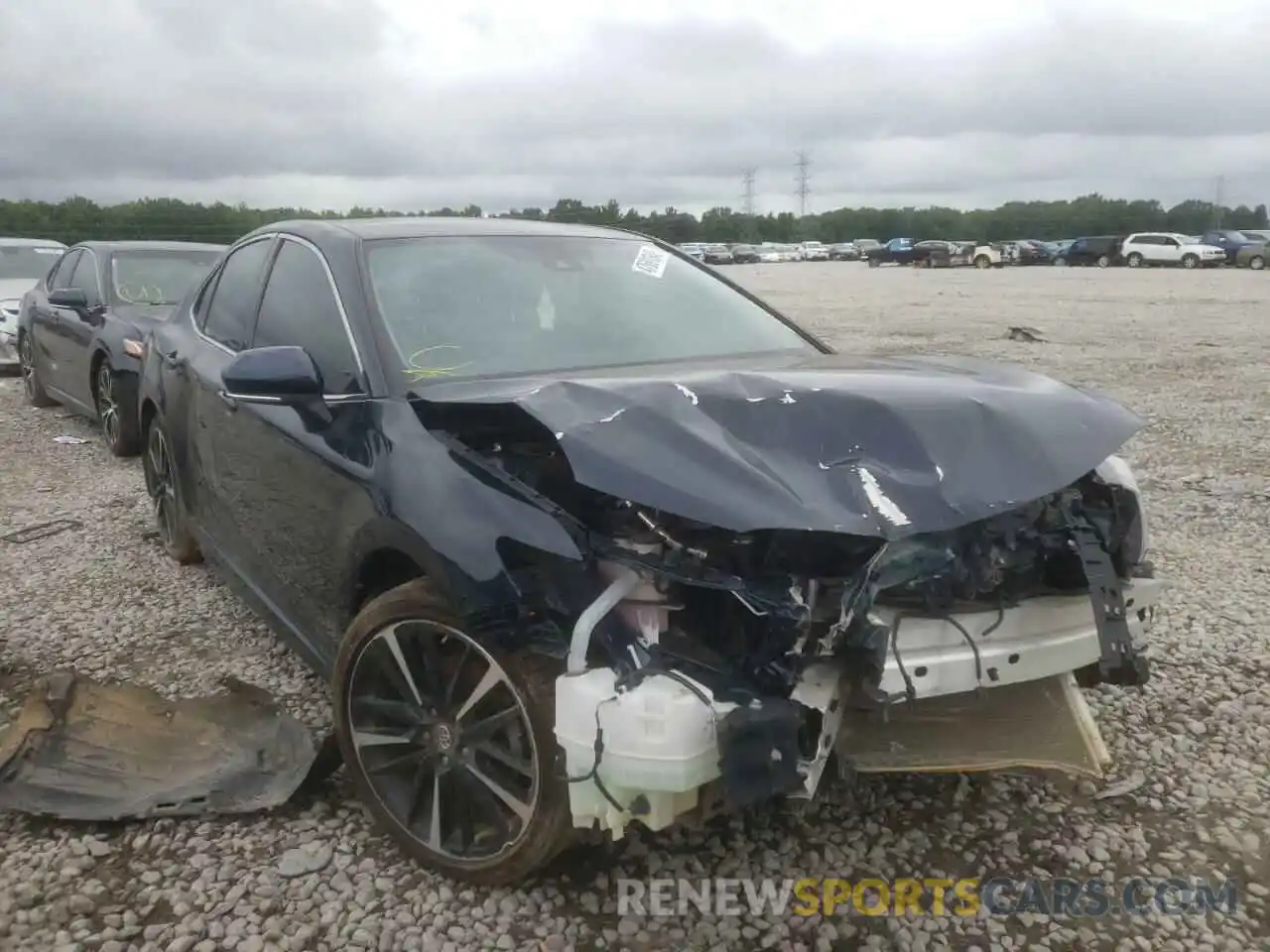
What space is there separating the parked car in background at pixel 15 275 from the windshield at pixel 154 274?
135 inches

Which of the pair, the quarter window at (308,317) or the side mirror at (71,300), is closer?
the quarter window at (308,317)

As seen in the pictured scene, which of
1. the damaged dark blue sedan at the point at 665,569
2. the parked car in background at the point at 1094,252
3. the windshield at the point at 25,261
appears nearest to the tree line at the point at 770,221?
the windshield at the point at 25,261

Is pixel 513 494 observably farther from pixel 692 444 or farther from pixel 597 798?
pixel 597 798

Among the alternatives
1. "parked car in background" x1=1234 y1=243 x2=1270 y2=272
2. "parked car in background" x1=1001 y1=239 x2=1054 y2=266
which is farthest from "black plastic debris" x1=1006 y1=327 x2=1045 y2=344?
"parked car in background" x1=1001 y1=239 x2=1054 y2=266

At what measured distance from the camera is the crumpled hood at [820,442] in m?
2.23

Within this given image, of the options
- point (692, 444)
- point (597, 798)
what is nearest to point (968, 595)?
point (692, 444)

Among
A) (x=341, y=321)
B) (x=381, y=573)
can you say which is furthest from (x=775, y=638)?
(x=341, y=321)

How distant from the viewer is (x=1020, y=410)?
2656mm

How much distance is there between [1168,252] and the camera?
42188 millimetres

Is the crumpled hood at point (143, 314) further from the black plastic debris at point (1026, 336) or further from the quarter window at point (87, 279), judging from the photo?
the black plastic debris at point (1026, 336)

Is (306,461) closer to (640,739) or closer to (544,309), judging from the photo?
(544,309)

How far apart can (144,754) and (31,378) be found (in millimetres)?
7944

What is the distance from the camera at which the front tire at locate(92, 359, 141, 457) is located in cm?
727

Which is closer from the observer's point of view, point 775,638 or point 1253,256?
point 775,638
